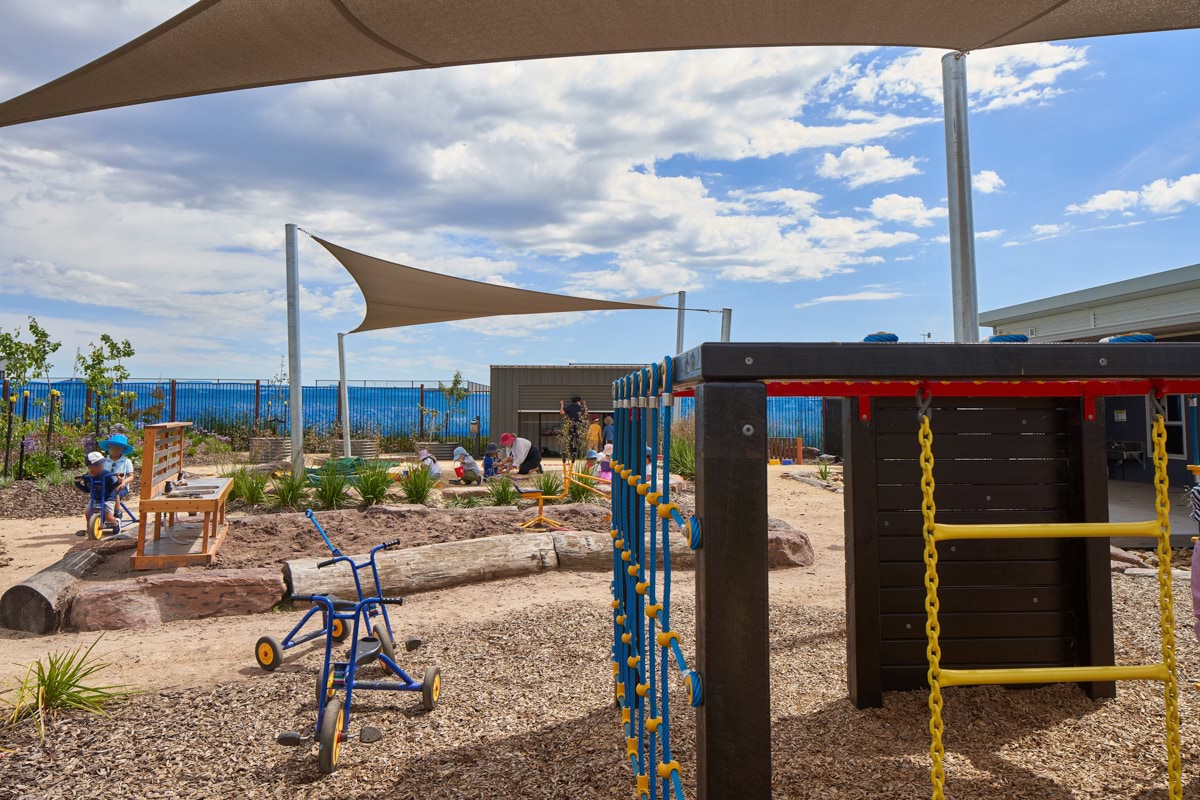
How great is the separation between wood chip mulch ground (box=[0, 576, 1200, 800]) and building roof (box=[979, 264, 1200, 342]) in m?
6.71

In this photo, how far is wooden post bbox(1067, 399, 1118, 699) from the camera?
3.20 metres

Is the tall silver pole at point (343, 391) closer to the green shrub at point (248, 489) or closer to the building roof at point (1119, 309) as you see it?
the green shrub at point (248, 489)

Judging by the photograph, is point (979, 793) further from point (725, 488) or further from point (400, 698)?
point (400, 698)

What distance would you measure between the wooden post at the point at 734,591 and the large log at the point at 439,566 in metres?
3.86

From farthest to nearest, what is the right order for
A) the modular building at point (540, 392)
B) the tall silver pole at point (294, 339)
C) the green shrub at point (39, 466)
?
the modular building at point (540, 392) < the green shrub at point (39, 466) < the tall silver pole at point (294, 339)

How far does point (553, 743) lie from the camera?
2.85 meters

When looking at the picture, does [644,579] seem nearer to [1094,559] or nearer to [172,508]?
[1094,559]

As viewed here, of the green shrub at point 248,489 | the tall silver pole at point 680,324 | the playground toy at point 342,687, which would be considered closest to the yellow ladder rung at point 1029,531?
the playground toy at point 342,687

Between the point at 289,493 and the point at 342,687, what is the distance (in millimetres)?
5054

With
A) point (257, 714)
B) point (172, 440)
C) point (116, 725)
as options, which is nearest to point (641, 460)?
point (257, 714)

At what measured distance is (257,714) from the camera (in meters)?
3.16

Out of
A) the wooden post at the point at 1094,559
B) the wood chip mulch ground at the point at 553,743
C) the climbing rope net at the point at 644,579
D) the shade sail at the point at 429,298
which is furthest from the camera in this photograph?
the shade sail at the point at 429,298

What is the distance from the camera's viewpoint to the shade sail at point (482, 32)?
3.60 metres

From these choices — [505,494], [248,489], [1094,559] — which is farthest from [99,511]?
[1094,559]
